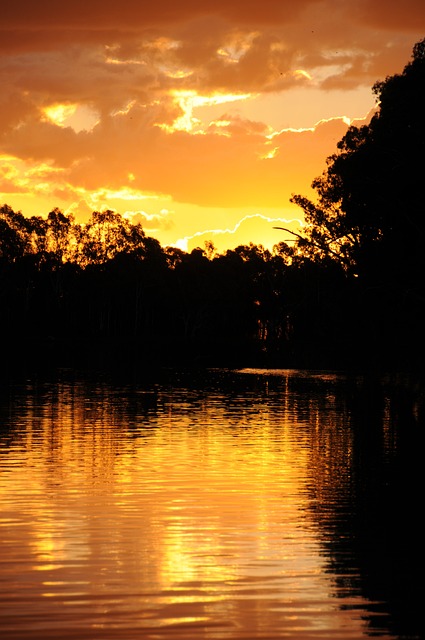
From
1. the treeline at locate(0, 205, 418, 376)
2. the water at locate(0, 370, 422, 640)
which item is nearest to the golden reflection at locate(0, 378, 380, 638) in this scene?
the water at locate(0, 370, 422, 640)

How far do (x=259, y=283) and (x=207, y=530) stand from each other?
130 metres

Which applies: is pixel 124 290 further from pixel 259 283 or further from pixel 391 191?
pixel 391 191

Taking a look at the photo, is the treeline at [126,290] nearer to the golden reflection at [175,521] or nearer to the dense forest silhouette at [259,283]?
the dense forest silhouette at [259,283]

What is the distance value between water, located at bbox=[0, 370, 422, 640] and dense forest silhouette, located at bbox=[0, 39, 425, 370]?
71.0 feet

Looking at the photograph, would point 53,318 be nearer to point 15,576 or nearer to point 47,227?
point 47,227

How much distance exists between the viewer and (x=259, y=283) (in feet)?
474

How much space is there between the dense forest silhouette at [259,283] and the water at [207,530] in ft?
71.0

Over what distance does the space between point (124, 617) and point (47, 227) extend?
5754 inches

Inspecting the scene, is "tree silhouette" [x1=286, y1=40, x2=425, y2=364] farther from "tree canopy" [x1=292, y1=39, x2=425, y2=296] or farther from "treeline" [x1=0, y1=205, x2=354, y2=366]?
"treeline" [x1=0, y1=205, x2=354, y2=366]

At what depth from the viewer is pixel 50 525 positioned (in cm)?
1541

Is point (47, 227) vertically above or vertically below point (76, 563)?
above

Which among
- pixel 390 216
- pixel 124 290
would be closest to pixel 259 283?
pixel 124 290

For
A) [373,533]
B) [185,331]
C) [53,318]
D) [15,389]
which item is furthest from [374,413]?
[185,331]

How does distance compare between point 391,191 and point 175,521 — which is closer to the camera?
point 175,521
